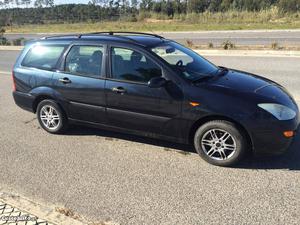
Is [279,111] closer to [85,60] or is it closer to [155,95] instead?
[155,95]

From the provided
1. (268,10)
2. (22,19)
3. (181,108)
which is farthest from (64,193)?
(22,19)

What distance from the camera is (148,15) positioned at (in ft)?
174

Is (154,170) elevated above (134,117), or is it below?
below

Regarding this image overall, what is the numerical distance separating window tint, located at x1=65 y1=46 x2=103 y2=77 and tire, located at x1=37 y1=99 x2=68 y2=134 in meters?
0.73

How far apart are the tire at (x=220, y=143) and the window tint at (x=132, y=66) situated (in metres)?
1.03

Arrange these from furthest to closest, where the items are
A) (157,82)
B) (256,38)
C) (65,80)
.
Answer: (256,38) < (65,80) < (157,82)

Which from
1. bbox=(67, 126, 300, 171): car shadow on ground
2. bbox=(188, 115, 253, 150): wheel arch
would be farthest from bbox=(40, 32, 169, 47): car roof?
bbox=(67, 126, 300, 171): car shadow on ground

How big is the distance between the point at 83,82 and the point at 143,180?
2004mm

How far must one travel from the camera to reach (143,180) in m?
4.43

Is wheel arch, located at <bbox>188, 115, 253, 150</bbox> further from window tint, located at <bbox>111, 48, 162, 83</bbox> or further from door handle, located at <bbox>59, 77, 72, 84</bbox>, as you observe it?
door handle, located at <bbox>59, 77, 72, 84</bbox>

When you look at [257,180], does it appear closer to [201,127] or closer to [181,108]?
[201,127]

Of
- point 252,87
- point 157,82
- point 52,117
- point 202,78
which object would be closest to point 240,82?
point 252,87

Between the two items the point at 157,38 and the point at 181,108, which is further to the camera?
the point at 157,38

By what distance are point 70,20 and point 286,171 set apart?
74158 mm
